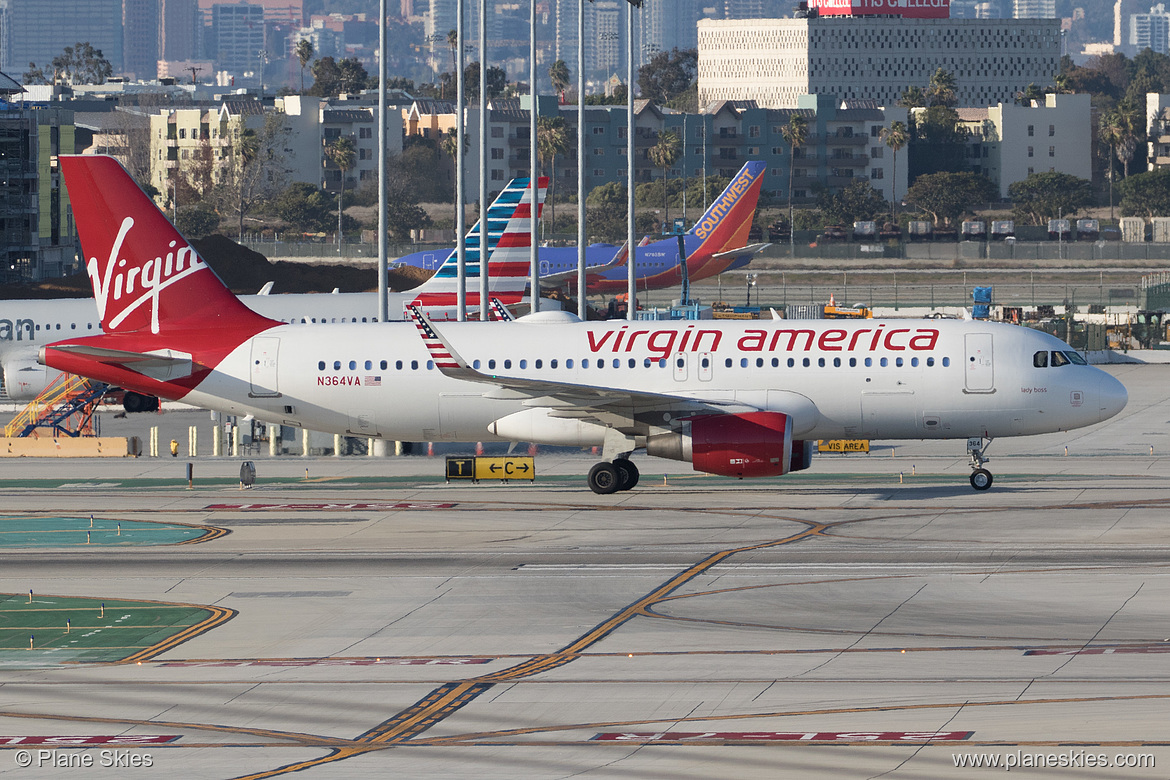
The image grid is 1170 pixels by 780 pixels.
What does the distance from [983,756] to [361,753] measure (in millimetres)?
8063

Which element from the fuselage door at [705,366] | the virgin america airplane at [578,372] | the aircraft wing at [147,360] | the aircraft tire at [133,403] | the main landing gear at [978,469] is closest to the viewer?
the virgin america airplane at [578,372]

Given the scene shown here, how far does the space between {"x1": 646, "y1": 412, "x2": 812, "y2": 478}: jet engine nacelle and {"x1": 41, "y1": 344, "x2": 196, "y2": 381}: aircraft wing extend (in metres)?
14.4

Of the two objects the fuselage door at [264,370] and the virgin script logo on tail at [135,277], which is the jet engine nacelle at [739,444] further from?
the virgin script logo on tail at [135,277]

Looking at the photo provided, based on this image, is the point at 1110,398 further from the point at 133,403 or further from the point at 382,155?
the point at 133,403

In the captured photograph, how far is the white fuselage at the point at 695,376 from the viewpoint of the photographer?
144ft

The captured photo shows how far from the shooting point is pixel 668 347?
147 feet

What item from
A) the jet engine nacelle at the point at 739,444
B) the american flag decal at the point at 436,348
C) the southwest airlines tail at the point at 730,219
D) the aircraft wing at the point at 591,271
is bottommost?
the jet engine nacelle at the point at 739,444

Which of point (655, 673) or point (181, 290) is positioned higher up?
point (181, 290)

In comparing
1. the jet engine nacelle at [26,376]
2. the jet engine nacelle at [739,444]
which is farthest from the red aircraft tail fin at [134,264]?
the jet engine nacelle at [26,376]

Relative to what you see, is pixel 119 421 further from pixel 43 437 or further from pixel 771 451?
pixel 771 451

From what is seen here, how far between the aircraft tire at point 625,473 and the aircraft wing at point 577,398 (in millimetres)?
1469

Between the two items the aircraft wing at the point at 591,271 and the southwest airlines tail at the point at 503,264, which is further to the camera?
the aircraft wing at the point at 591,271

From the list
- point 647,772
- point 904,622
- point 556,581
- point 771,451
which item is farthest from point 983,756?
point 771,451

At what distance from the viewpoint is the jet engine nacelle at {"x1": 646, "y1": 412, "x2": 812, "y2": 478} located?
42.6 metres
